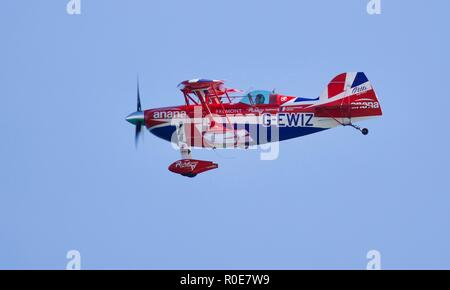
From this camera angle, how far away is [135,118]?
160ft

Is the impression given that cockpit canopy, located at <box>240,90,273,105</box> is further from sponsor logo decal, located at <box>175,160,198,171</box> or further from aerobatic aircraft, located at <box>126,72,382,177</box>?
sponsor logo decal, located at <box>175,160,198,171</box>

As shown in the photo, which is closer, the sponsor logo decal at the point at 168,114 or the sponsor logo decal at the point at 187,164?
the sponsor logo decal at the point at 187,164

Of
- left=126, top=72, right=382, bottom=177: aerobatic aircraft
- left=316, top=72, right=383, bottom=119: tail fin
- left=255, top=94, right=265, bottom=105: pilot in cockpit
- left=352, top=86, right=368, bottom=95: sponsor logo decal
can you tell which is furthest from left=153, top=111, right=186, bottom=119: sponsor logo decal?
left=352, top=86, right=368, bottom=95: sponsor logo decal

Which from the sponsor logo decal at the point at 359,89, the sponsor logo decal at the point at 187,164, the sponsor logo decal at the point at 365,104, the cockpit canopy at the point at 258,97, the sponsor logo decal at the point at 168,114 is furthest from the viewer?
the sponsor logo decal at the point at 168,114

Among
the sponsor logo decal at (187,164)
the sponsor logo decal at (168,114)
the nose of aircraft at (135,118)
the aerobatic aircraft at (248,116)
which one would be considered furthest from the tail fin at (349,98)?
the nose of aircraft at (135,118)

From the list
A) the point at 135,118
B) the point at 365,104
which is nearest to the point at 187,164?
the point at 135,118

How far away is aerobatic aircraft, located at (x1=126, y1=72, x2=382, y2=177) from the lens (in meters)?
46.9

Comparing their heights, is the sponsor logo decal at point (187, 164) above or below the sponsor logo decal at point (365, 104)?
below

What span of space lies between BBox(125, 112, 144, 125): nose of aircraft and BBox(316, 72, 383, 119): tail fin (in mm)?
6663

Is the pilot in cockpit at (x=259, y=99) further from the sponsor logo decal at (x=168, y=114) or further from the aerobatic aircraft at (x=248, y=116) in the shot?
the sponsor logo decal at (x=168, y=114)

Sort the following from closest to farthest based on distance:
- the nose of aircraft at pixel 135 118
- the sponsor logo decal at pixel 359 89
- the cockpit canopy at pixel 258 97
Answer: the sponsor logo decal at pixel 359 89 → the cockpit canopy at pixel 258 97 → the nose of aircraft at pixel 135 118

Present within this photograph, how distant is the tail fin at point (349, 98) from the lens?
46.5 meters

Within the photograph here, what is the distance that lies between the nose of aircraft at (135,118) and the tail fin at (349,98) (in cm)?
666
